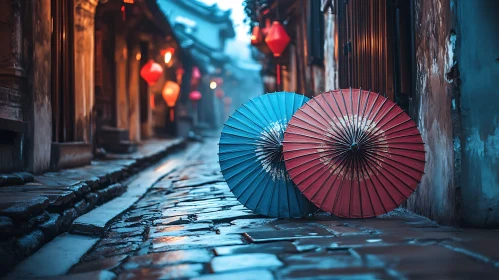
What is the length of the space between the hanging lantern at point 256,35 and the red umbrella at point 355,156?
1441cm

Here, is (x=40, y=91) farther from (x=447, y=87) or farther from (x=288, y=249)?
(x=447, y=87)

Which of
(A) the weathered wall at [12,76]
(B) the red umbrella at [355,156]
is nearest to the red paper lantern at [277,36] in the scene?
(A) the weathered wall at [12,76]

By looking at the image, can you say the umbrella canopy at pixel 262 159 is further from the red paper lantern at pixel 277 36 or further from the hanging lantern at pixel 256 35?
the hanging lantern at pixel 256 35

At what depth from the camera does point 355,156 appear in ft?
19.8

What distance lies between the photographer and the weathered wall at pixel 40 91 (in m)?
8.91

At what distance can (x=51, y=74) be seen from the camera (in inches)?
410

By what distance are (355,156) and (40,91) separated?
547 cm

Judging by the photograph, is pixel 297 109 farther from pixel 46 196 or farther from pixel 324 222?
pixel 46 196

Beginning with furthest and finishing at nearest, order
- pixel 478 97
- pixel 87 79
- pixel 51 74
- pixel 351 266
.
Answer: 1. pixel 87 79
2. pixel 51 74
3. pixel 478 97
4. pixel 351 266

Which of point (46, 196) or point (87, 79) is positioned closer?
point (46, 196)


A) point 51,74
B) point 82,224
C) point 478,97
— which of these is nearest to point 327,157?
point 478,97

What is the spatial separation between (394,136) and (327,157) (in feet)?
2.31

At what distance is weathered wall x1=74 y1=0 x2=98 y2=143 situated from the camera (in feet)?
39.4

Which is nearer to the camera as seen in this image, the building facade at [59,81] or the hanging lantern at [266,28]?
the building facade at [59,81]
